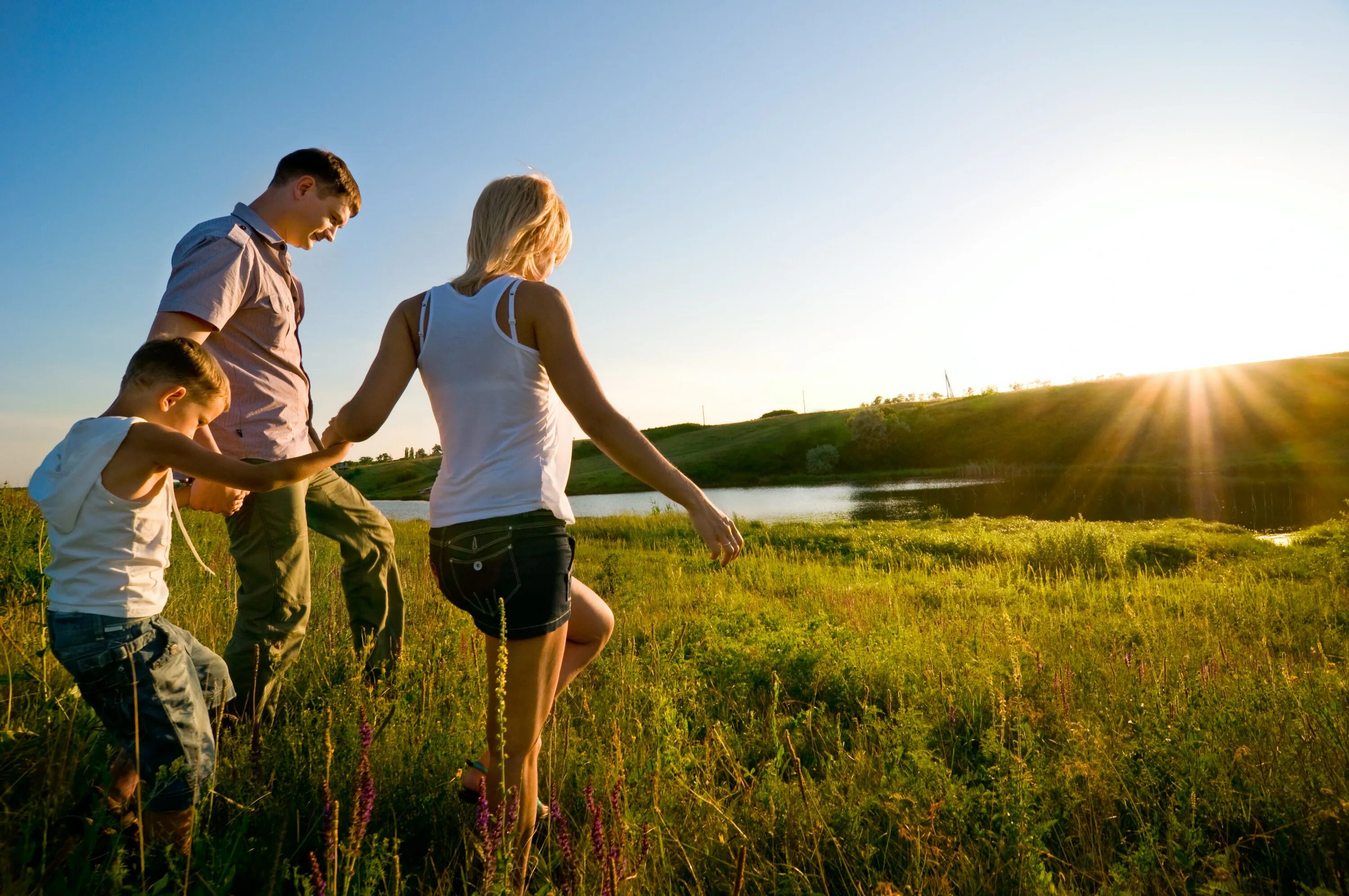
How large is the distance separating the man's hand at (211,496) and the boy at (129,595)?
0.29 metres

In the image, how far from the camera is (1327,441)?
4194cm

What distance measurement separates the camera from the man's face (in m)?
3.02

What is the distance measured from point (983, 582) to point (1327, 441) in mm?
50073

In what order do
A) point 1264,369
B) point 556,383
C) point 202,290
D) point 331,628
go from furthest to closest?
point 1264,369
point 331,628
point 202,290
point 556,383

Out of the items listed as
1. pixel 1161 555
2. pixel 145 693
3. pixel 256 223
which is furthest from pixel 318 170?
pixel 1161 555

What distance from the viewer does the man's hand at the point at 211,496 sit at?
2.36 m

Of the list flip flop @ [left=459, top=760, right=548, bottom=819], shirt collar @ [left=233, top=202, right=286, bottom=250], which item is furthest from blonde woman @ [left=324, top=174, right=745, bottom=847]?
shirt collar @ [left=233, top=202, right=286, bottom=250]

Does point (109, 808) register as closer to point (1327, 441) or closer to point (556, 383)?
point (556, 383)

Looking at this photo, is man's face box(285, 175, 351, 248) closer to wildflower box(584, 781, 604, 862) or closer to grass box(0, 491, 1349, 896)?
grass box(0, 491, 1349, 896)

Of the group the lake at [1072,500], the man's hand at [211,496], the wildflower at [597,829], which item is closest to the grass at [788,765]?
the wildflower at [597,829]

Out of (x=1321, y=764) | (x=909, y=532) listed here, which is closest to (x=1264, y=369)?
(x=909, y=532)

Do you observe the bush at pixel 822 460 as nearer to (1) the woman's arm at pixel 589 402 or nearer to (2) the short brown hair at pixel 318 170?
(2) the short brown hair at pixel 318 170

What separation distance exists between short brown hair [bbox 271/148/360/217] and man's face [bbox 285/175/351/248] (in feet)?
0.08

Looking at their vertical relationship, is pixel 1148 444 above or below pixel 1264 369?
below
